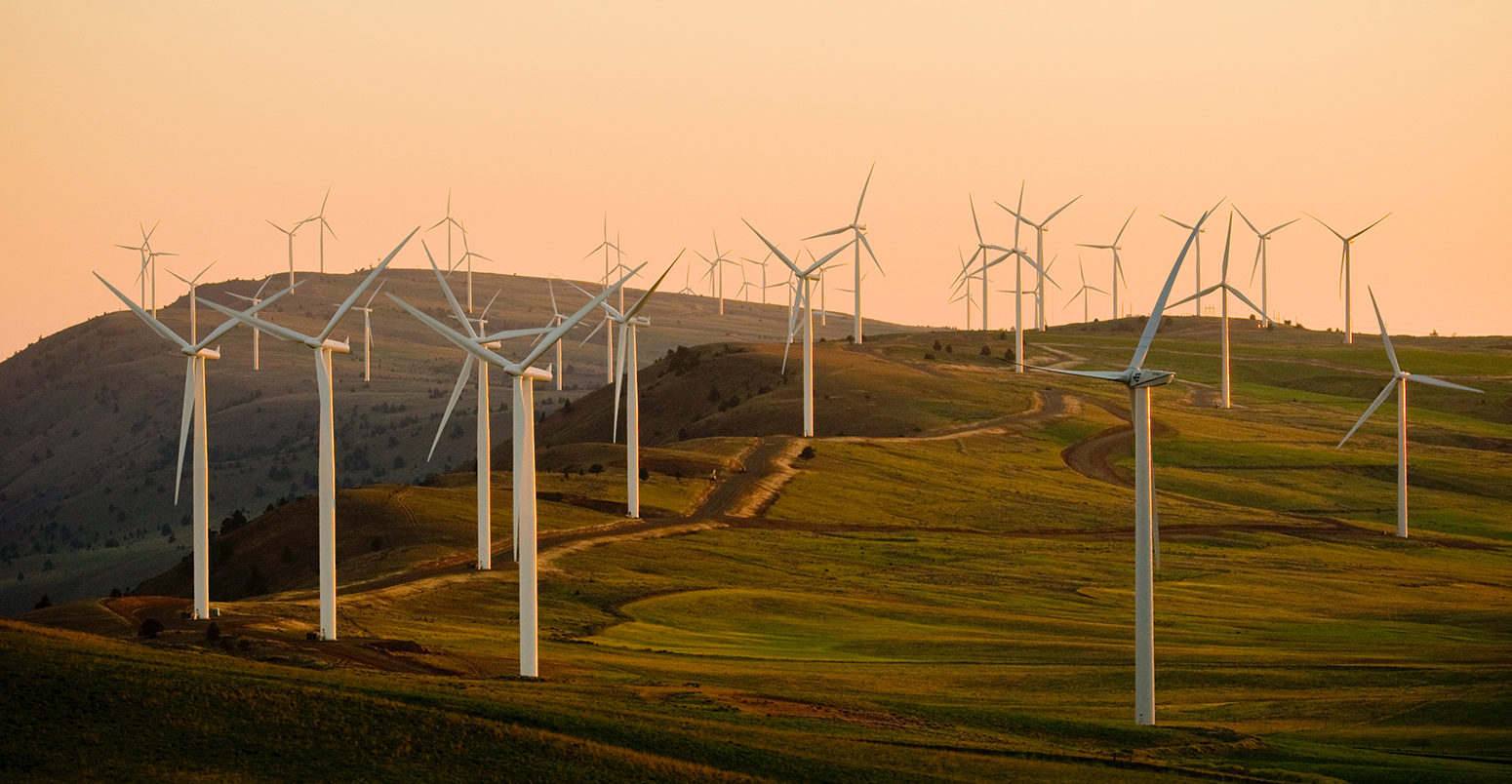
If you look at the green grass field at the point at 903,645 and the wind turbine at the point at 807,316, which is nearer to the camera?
the green grass field at the point at 903,645

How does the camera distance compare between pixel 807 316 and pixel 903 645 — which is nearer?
pixel 903 645

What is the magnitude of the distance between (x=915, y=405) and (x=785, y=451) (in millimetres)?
30158

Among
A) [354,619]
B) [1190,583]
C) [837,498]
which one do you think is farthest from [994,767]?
[837,498]

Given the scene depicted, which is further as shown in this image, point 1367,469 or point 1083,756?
point 1367,469

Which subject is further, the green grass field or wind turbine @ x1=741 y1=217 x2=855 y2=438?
wind turbine @ x1=741 y1=217 x2=855 y2=438

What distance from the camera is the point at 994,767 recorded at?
45.3m

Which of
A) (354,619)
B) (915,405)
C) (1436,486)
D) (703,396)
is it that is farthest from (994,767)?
(703,396)

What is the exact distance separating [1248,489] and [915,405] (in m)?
42.4

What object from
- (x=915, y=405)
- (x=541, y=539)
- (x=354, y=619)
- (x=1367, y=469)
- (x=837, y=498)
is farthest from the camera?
(x=915, y=405)

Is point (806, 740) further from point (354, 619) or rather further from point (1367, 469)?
point (1367, 469)

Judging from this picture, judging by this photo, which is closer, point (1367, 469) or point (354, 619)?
point (354, 619)

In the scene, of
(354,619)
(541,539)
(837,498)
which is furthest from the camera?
(837,498)

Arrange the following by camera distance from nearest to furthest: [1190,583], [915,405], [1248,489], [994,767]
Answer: [994,767] < [1190,583] < [1248,489] < [915,405]

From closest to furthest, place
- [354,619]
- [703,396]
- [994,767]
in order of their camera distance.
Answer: [994,767] < [354,619] < [703,396]
